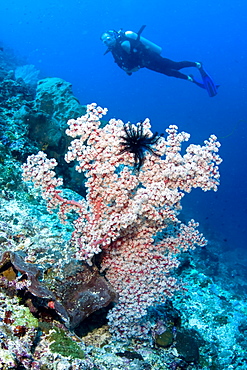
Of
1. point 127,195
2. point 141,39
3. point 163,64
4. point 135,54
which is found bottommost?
point 127,195

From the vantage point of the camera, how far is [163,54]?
11131cm

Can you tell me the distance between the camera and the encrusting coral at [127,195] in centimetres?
278

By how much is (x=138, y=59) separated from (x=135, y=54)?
0.94ft

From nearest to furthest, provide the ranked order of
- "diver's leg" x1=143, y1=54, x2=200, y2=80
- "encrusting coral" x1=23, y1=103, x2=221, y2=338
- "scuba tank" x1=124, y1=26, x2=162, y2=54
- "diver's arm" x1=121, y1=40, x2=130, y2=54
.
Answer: "encrusting coral" x1=23, y1=103, x2=221, y2=338 → "diver's arm" x1=121, y1=40, x2=130, y2=54 → "scuba tank" x1=124, y1=26, x2=162, y2=54 → "diver's leg" x1=143, y1=54, x2=200, y2=80

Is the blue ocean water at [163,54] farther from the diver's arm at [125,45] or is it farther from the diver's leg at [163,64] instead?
the diver's arm at [125,45]

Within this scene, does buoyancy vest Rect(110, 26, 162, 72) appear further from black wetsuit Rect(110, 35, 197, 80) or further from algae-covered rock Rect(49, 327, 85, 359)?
algae-covered rock Rect(49, 327, 85, 359)

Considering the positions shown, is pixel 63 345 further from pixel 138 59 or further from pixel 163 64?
pixel 163 64

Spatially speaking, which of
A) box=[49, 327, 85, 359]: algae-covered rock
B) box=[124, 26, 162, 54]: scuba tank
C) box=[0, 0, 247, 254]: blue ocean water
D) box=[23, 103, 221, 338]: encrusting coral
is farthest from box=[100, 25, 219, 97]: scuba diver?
box=[0, 0, 247, 254]: blue ocean water

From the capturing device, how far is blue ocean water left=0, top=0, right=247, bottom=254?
78.0 meters

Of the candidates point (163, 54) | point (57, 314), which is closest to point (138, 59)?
point (57, 314)

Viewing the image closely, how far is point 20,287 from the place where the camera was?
2.05m

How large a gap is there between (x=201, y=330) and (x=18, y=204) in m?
4.18

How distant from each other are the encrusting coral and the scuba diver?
975 centimetres

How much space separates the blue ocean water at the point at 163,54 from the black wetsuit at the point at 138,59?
169ft
